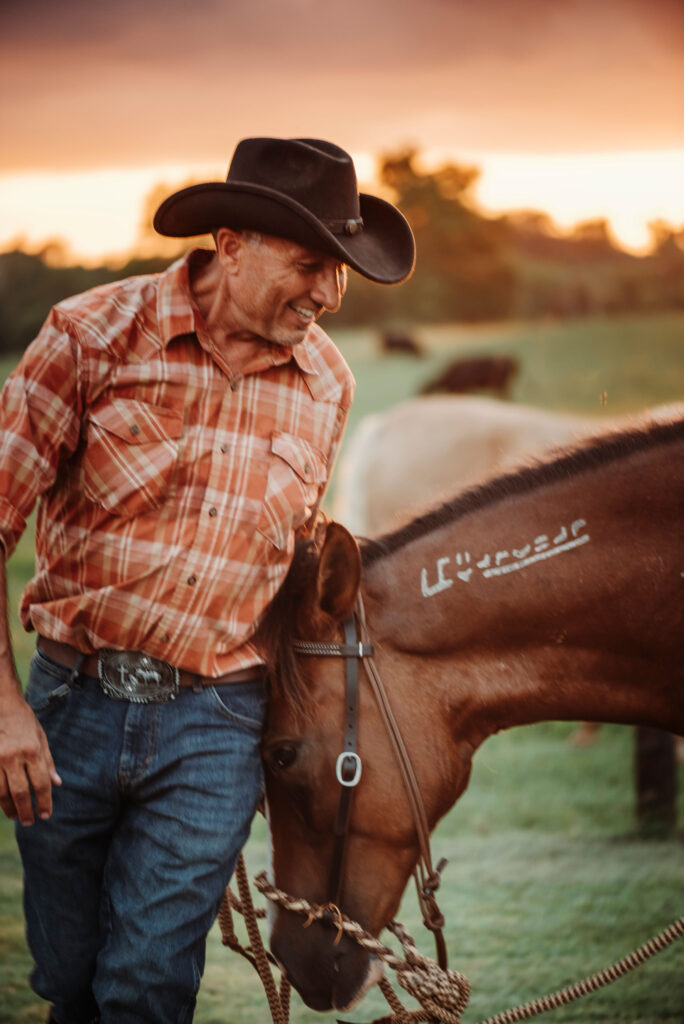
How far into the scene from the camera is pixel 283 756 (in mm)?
1951

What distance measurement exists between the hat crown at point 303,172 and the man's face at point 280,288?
4.3 inches

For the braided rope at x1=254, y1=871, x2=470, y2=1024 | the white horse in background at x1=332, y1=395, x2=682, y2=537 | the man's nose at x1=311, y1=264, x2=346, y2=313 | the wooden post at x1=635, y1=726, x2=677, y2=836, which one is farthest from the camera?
the white horse in background at x1=332, y1=395, x2=682, y2=537

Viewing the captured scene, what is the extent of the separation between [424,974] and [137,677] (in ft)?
3.22

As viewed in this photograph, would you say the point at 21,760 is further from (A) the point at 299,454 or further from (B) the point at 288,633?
(A) the point at 299,454

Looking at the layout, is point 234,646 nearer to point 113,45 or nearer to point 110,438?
point 110,438

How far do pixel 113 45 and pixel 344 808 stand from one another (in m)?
5.30

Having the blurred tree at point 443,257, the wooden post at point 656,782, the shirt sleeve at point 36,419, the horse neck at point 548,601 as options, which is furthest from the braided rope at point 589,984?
the blurred tree at point 443,257

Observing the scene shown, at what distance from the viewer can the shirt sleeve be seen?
5.73 ft

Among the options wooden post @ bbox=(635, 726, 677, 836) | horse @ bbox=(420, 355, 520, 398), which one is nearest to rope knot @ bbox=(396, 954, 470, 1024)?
wooden post @ bbox=(635, 726, 677, 836)

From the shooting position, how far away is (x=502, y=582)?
1963mm

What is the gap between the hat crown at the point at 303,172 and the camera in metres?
1.83

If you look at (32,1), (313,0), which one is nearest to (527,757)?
(313,0)

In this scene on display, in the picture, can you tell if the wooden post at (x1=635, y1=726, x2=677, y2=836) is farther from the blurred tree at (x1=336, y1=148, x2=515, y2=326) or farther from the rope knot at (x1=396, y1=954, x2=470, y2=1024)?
the blurred tree at (x1=336, y1=148, x2=515, y2=326)

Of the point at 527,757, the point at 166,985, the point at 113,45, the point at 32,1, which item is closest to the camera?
the point at 166,985
